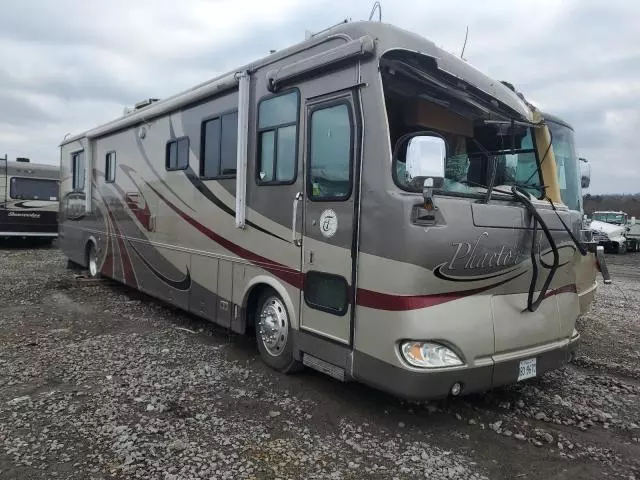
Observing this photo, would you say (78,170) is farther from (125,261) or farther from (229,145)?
(229,145)

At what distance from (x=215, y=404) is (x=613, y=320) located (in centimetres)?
678

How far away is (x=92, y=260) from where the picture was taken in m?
10.6

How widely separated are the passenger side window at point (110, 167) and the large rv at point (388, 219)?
364cm

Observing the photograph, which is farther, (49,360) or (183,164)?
(183,164)

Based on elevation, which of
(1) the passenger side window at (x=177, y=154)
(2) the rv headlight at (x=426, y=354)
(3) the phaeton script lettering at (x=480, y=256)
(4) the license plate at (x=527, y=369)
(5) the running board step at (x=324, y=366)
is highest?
(1) the passenger side window at (x=177, y=154)

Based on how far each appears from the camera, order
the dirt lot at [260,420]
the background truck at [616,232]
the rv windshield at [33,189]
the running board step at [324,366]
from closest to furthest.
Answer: the dirt lot at [260,420] → the running board step at [324,366] → the rv windshield at [33,189] → the background truck at [616,232]

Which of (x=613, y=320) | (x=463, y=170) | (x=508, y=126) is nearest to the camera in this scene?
(x=463, y=170)

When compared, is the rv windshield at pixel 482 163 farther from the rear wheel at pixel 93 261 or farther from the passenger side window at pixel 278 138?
the rear wheel at pixel 93 261

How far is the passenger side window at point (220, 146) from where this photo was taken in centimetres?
577

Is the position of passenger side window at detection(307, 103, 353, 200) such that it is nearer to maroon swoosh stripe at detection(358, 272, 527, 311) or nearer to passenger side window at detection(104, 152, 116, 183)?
maroon swoosh stripe at detection(358, 272, 527, 311)

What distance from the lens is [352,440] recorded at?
3932mm

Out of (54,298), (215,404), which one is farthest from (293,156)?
(54,298)

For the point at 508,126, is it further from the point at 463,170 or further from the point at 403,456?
the point at 403,456

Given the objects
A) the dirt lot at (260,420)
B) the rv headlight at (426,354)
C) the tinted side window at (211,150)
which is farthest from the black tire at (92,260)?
the rv headlight at (426,354)
